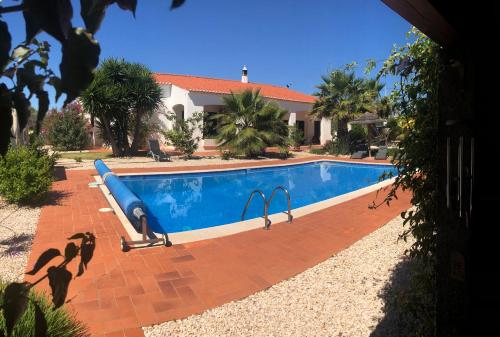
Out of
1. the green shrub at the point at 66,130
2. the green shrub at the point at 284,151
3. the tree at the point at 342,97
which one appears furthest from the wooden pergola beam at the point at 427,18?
the green shrub at the point at 66,130

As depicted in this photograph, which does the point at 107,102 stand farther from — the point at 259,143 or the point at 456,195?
the point at 456,195

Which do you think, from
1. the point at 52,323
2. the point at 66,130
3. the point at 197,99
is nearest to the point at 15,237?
the point at 52,323

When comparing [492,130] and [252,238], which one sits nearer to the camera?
[492,130]

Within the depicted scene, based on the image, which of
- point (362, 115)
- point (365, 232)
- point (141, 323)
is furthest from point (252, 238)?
point (362, 115)

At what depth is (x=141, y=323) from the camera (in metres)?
3.43

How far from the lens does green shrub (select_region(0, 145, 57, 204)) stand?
761 centimetres

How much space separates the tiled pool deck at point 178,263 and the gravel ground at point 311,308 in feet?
0.61

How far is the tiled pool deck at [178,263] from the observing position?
3.68m

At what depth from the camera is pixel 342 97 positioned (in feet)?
79.0

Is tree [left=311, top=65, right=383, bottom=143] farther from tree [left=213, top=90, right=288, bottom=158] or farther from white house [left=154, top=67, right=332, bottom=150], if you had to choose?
tree [left=213, top=90, right=288, bottom=158]

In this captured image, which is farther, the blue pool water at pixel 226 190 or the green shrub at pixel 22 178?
the blue pool water at pixel 226 190

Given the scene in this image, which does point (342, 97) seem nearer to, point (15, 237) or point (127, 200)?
point (127, 200)

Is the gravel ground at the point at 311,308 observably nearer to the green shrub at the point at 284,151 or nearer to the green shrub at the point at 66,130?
the green shrub at the point at 284,151

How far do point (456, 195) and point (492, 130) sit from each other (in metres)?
0.48
